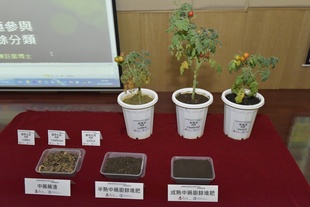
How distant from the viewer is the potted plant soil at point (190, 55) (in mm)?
927

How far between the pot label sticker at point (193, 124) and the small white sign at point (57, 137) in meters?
0.48

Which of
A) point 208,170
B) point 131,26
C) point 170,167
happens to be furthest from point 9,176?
point 131,26

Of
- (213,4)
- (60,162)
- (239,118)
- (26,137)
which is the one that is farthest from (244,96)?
(26,137)

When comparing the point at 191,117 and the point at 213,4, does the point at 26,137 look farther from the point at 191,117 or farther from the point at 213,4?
the point at 213,4

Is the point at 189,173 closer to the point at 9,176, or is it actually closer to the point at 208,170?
the point at 208,170

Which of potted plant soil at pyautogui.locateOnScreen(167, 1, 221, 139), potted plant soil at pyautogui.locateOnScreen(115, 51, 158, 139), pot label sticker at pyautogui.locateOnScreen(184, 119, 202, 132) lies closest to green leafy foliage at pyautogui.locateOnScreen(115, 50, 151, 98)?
potted plant soil at pyautogui.locateOnScreen(115, 51, 158, 139)

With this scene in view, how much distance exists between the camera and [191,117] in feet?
3.35

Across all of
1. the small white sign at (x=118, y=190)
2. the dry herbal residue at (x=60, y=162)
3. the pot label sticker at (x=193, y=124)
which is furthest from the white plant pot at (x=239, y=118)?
the dry herbal residue at (x=60, y=162)

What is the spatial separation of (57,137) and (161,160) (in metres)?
0.42

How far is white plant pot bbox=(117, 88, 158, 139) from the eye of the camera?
1.00 meters

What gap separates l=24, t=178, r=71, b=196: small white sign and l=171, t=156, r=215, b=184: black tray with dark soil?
0.34m

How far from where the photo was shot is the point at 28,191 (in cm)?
86

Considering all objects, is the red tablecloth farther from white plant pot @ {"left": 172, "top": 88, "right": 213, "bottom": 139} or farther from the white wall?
the white wall

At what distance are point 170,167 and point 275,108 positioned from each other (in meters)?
0.68
